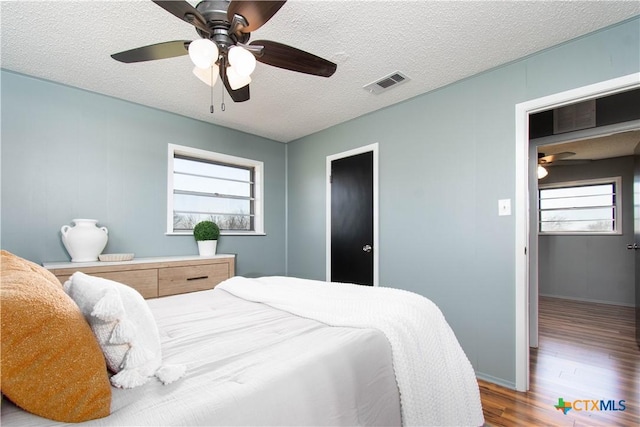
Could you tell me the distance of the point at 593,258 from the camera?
4.87 m

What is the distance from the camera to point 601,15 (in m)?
1.76

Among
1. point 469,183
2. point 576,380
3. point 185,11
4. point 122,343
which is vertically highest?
point 185,11

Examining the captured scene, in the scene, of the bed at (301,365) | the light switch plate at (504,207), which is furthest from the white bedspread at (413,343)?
the light switch plate at (504,207)

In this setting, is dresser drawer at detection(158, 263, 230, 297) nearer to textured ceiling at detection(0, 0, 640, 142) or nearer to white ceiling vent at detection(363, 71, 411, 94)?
textured ceiling at detection(0, 0, 640, 142)

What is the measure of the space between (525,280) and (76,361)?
101 inches

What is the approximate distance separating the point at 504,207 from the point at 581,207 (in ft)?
14.0

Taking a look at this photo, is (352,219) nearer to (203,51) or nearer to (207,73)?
(207,73)

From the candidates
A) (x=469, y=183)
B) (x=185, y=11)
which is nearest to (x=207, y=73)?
(x=185, y=11)

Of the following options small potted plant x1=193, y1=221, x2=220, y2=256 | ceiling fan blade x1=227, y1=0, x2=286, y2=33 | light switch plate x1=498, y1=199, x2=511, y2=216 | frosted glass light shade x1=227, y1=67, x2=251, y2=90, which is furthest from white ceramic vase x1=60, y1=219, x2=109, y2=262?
light switch plate x1=498, y1=199, x2=511, y2=216

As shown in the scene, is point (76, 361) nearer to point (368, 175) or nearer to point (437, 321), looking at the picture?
point (437, 321)

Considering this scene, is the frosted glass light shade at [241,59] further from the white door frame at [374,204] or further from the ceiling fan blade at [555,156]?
the ceiling fan blade at [555,156]

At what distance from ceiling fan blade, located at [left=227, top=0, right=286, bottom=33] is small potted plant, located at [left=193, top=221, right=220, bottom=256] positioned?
231 centimetres

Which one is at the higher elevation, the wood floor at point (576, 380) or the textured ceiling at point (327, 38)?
the textured ceiling at point (327, 38)

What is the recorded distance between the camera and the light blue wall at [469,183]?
2.05 metres
